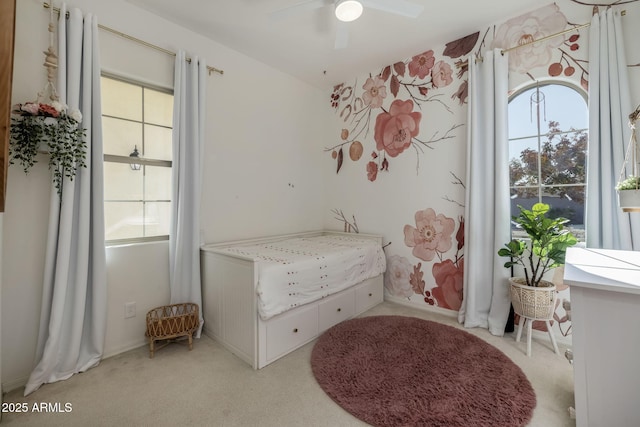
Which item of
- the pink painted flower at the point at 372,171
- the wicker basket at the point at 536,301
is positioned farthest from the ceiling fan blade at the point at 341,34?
the wicker basket at the point at 536,301

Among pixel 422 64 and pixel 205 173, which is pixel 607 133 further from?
pixel 205 173

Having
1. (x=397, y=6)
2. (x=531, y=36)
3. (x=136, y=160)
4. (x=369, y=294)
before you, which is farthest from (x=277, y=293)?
(x=531, y=36)

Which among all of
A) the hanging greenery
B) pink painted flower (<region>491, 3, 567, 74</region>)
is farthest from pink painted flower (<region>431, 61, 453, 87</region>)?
the hanging greenery

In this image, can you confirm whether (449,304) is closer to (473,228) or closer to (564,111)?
(473,228)

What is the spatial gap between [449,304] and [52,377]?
3093 millimetres

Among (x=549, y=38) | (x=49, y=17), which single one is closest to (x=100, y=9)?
(x=49, y=17)

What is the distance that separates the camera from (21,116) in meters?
1.62

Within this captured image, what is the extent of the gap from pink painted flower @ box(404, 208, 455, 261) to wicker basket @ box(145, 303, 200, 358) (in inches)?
85.7

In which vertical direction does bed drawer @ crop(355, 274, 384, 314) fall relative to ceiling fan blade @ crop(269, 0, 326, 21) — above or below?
below

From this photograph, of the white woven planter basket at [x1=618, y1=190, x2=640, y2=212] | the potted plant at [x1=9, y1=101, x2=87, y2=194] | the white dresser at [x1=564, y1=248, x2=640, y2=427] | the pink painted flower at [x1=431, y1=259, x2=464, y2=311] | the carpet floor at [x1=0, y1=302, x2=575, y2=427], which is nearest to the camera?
the white dresser at [x1=564, y1=248, x2=640, y2=427]

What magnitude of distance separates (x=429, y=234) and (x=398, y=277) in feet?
1.96

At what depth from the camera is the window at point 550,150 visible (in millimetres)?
2197

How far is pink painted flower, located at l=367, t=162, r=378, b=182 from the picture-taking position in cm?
325

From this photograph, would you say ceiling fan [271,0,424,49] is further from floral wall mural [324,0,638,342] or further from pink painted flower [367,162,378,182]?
pink painted flower [367,162,378,182]
